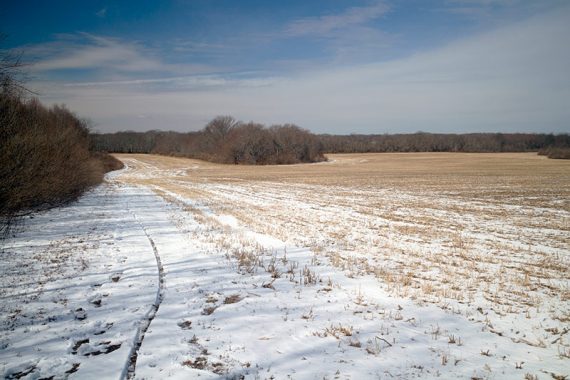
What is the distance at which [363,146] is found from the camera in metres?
144

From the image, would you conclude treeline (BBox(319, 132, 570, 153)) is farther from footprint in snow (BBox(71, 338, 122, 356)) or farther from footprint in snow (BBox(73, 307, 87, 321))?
footprint in snow (BBox(71, 338, 122, 356))

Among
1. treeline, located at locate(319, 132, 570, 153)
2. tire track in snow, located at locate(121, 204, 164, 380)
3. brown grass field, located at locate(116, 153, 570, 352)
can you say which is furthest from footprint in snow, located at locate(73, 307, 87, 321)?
treeline, located at locate(319, 132, 570, 153)

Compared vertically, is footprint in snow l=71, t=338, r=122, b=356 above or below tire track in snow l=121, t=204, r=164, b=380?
below

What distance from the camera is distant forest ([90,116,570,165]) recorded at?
3457 inches

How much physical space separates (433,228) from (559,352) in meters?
9.46

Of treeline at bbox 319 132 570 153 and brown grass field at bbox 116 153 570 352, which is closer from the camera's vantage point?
brown grass field at bbox 116 153 570 352

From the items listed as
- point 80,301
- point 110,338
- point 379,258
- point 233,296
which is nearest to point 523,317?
point 379,258

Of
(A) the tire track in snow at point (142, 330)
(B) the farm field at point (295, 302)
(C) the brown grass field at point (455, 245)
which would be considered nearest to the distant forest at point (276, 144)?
(C) the brown grass field at point (455, 245)

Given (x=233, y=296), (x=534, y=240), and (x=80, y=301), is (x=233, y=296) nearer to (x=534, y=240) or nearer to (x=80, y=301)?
(x=80, y=301)

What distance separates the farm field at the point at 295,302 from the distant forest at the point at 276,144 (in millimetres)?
56611

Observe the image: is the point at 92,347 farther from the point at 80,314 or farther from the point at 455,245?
the point at 455,245

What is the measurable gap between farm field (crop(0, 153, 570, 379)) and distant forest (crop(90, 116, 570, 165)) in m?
56.6

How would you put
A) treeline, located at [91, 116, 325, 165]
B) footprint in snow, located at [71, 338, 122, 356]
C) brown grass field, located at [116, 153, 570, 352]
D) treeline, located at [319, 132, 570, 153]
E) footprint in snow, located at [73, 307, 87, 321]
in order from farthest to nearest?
treeline, located at [319, 132, 570, 153] < treeline, located at [91, 116, 325, 165] < brown grass field, located at [116, 153, 570, 352] < footprint in snow, located at [73, 307, 87, 321] < footprint in snow, located at [71, 338, 122, 356]

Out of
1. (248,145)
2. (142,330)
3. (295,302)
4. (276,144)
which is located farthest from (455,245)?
(276,144)
